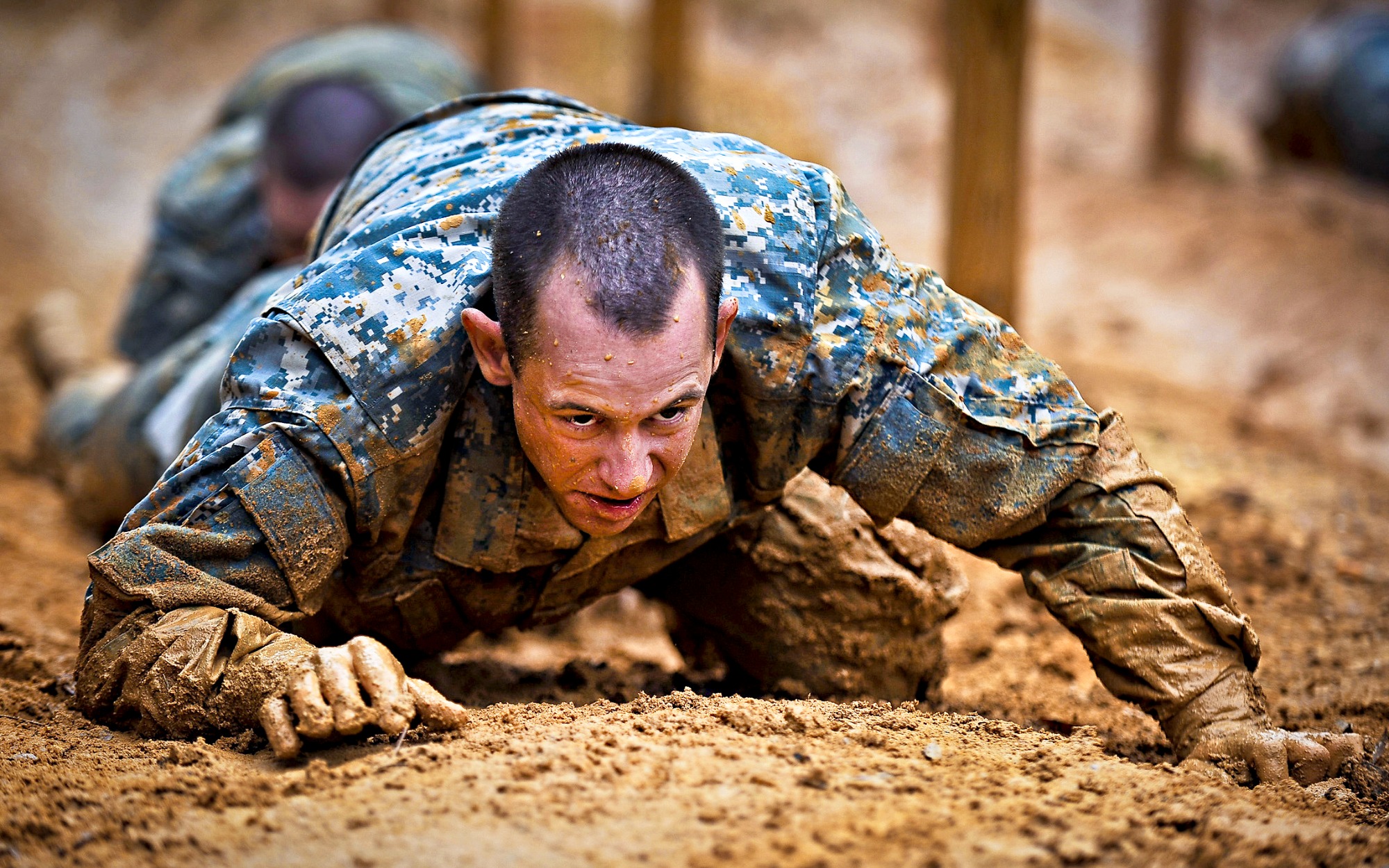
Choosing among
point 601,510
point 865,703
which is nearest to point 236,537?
point 601,510

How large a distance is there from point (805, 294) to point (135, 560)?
1162 millimetres

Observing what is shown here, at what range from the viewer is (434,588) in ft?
7.84

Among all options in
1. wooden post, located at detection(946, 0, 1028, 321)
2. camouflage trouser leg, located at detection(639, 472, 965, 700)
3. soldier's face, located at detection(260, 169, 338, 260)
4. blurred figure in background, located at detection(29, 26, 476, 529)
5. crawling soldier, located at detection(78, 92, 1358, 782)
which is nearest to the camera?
crawling soldier, located at detection(78, 92, 1358, 782)

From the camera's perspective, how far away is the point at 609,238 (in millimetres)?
1957

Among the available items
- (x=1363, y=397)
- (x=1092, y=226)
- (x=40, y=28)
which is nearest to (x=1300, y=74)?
(x=1092, y=226)

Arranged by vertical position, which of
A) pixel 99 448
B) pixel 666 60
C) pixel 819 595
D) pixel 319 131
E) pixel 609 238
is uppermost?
pixel 666 60

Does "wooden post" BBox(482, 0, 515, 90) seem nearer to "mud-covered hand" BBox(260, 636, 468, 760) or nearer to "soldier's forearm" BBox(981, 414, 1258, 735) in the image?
"soldier's forearm" BBox(981, 414, 1258, 735)

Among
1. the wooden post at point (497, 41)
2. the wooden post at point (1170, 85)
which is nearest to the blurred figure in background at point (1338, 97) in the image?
the wooden post at point (1170, 85)

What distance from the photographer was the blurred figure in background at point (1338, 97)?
7801mm

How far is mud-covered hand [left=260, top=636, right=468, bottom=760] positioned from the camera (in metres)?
1.86

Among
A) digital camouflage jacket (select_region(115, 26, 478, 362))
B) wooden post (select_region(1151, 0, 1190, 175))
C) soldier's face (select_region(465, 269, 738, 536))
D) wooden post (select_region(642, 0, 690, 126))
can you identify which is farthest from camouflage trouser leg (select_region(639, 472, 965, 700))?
wooden post (select_region(1151, 0, 1190, 175))

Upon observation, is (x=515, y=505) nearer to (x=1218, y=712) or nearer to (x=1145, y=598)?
(x=1145, y=598)

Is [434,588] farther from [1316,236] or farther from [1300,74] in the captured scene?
[1300,74]

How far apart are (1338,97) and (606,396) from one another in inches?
305
